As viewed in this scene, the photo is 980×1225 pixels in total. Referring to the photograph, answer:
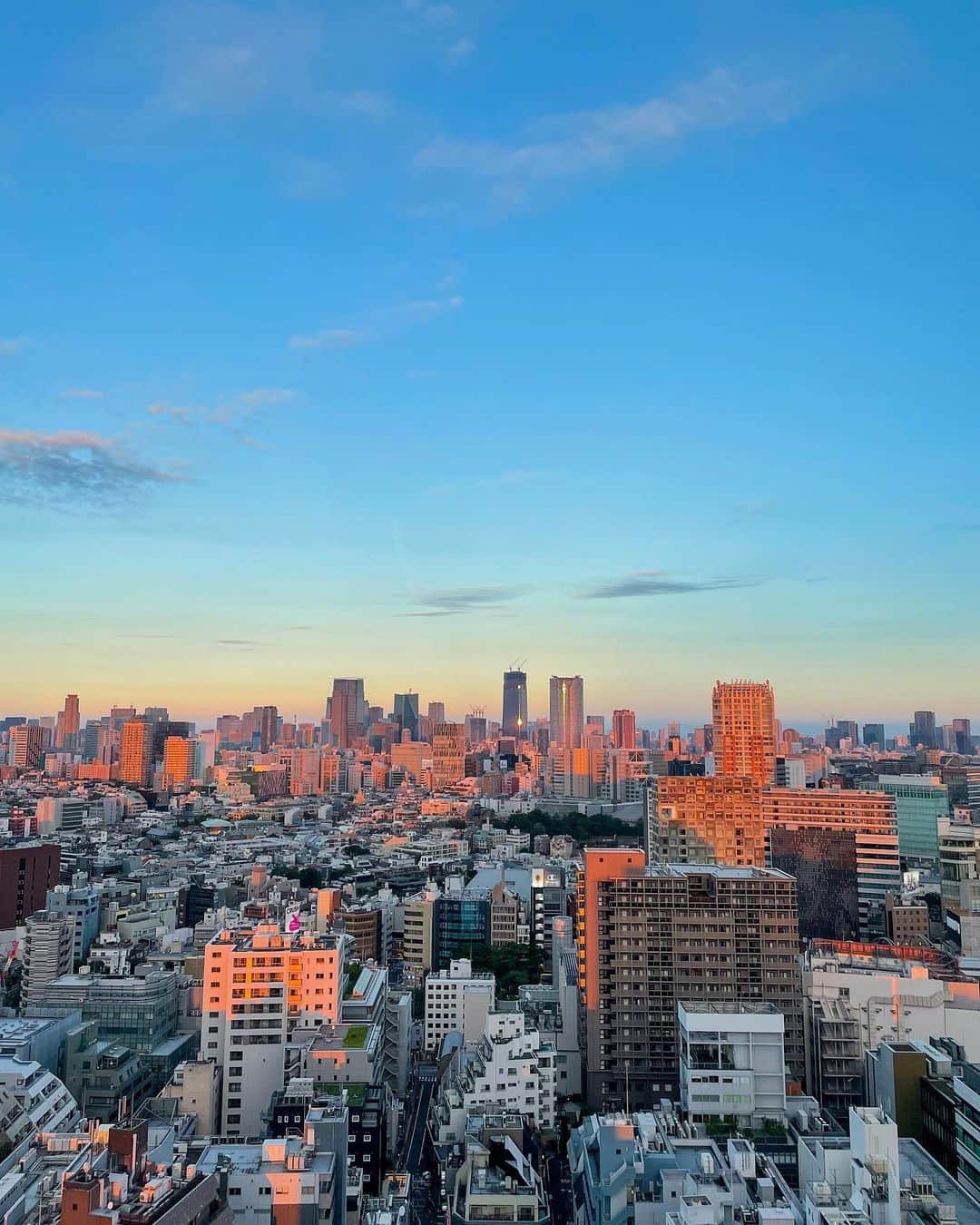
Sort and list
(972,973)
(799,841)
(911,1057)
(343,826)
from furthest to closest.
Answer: (343,826)
(799,841)
(972,973)
(911,1057)

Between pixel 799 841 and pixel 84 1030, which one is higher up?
pixel 799 841

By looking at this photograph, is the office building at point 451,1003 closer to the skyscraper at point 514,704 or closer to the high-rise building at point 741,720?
the high-rise building at point 741,720

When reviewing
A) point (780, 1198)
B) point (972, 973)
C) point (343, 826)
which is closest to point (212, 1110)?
point (780, 1198)

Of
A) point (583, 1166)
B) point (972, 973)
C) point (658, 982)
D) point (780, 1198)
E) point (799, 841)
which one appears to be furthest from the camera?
point (799, 841)

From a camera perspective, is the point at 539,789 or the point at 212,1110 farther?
the point at 539,789

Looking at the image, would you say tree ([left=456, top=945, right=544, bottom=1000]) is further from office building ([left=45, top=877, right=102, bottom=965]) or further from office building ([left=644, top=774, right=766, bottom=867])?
office building ([left=45, top=877, right=102, bottom=965])

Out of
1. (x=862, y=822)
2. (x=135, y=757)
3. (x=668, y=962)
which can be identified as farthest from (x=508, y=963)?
(x=135, y=757)

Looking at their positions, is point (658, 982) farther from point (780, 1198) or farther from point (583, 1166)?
point (780, 1198)

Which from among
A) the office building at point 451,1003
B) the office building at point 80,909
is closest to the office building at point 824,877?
the office building at point 451,1003
